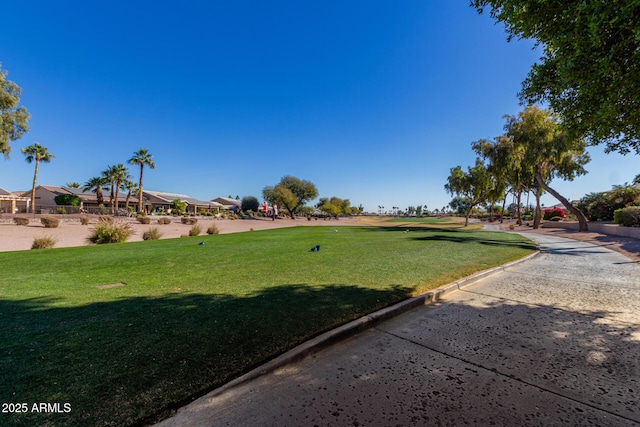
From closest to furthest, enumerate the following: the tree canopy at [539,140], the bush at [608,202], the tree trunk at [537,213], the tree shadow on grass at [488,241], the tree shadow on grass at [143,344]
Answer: the tree shadow on grass at [143,344] < the tree shadow on grass at [488,241] < the tree canopy at [539,140] < the bush at [608,202] < the tree trunk at [537,213]

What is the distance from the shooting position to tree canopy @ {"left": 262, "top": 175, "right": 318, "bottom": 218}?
7312cm

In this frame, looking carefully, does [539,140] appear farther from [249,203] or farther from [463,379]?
[249,203]

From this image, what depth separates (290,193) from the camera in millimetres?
73625

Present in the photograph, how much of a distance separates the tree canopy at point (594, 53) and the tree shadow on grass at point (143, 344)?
181 inches

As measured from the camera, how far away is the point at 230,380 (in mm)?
2793

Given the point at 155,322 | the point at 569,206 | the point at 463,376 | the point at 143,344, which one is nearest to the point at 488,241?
the point at 463,376

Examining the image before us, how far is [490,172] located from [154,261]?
34.0m

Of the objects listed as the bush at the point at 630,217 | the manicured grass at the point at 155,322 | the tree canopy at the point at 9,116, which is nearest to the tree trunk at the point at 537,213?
the bush at the point at 630,217

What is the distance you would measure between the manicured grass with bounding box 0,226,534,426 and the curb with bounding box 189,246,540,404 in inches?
4.4

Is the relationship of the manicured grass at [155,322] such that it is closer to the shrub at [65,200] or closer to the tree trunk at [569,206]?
the tree trunk at [569,206]

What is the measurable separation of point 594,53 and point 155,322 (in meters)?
7.35

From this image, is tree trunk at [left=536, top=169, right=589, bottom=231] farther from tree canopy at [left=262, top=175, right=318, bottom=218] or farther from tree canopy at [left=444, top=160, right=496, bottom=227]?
tree canopy at [left=262, top=175, right=318, bottom=218]

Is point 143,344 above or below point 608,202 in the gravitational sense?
below

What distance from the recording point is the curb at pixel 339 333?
289 cm
